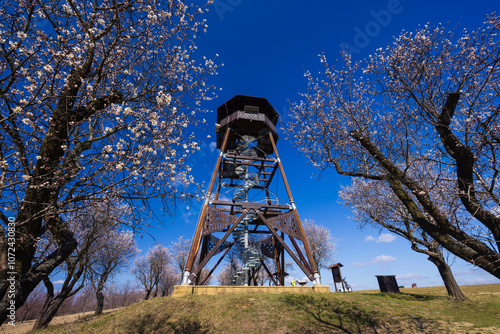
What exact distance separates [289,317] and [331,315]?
1.65 meters

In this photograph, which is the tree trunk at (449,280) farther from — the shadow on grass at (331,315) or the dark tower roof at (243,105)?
the dark tower roof at (243,105)

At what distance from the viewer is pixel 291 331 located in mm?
6711

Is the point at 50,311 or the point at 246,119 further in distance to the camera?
the point at 246,119

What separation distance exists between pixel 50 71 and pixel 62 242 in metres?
3.03

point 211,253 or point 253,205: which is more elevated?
point 253,205

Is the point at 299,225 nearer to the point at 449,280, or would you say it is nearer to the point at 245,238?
the point at 245,238

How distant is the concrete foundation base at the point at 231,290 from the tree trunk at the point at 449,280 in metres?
7.47

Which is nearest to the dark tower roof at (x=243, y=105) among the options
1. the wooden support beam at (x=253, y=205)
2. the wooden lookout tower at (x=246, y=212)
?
the wooden lookout tower at (x=246, y=212)

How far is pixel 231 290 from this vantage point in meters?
10.2

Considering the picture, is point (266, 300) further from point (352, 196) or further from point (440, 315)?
point (352, 196)

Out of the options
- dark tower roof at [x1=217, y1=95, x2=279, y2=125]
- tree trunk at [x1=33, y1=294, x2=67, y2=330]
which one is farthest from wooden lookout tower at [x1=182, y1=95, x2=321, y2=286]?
tree trunk at [x1=33, y1=294, x2=67, y2=330]

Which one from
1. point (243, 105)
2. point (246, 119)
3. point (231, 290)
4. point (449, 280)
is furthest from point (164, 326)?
point (449, 280)

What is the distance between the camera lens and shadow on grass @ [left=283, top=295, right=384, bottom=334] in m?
6.93

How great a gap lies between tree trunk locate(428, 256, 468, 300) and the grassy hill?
91.0 inches
